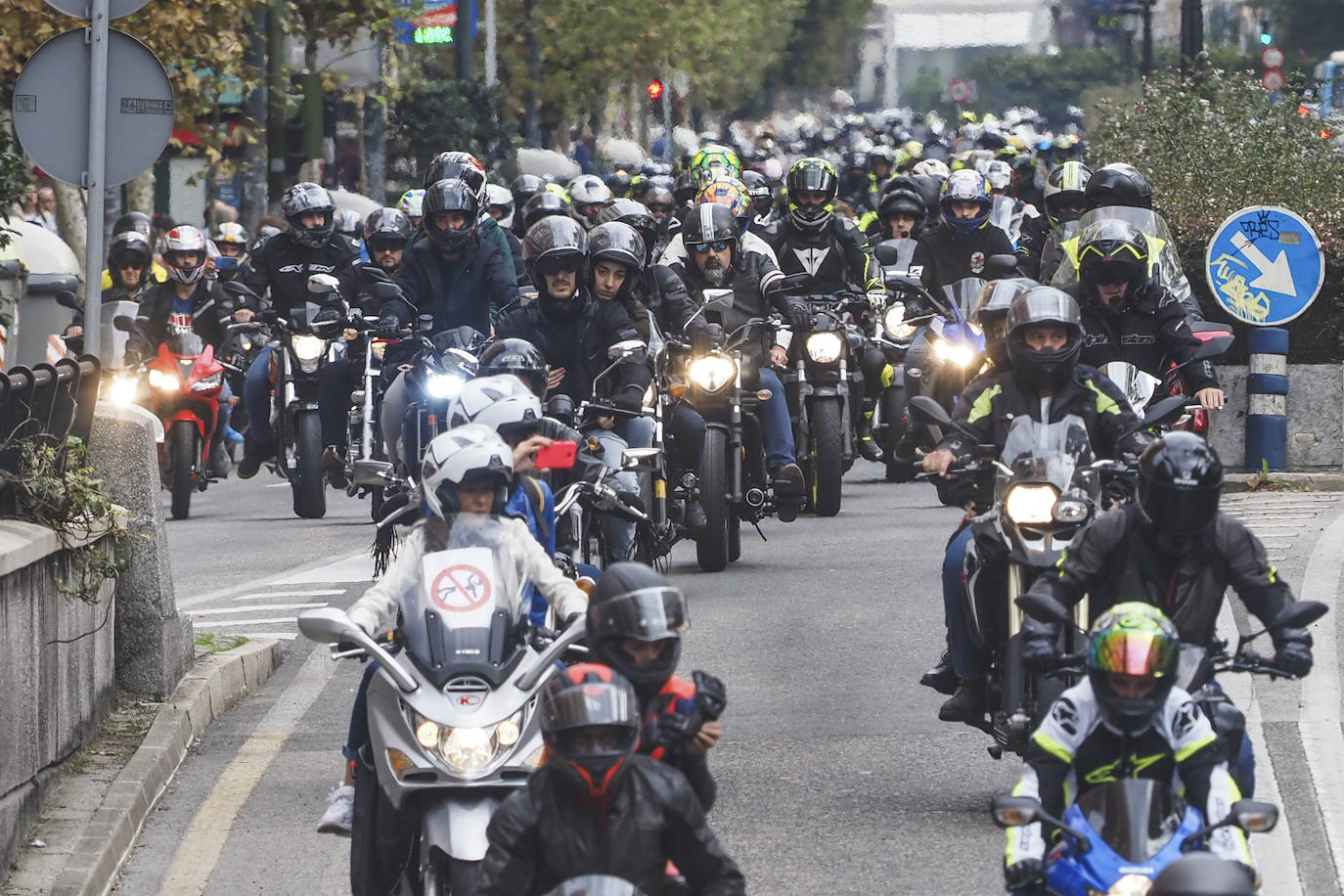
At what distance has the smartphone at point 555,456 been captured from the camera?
8617 millimetres

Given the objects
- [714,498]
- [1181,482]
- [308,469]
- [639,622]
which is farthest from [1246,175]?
[639,622]

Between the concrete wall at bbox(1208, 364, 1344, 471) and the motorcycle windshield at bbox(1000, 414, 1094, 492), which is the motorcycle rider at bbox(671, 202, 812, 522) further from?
the motorcycle windshield at bbox(1000, 414, 1094, 492)

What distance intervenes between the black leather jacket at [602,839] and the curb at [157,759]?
99.9 inches

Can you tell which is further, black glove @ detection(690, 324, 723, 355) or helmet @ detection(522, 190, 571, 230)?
helmet @ detection(522, 190, 571, 230)

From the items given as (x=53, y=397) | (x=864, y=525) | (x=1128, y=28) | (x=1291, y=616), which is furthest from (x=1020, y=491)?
(x=1128, y=28)

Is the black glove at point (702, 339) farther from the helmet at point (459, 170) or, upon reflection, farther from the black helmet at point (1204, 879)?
the black helmet at point (1204, 879)

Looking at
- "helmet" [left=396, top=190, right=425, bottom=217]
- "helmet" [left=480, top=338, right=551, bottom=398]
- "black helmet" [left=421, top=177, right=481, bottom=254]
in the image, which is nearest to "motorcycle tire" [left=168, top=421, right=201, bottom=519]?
"helmet" [left=396, top=190, right=425, bottom=217]

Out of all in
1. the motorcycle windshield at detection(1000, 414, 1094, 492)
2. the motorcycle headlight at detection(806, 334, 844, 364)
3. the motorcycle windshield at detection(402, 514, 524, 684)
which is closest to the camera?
the motorcycle windshield at detection(402, 514, 524, 684)

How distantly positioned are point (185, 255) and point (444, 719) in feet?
46.3

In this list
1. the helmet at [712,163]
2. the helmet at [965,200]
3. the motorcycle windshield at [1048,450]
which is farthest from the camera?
the helmet at [712,163]

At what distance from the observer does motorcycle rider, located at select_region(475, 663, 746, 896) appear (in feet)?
19.4

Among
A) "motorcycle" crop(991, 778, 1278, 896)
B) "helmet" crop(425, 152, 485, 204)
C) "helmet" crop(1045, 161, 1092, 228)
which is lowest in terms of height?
"motorcycle" crop(991, 778, 1278, 896)

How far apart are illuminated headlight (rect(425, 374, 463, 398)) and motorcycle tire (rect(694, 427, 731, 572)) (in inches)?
159

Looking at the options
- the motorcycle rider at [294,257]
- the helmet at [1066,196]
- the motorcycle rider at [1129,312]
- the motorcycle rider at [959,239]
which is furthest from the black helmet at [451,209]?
the motorcycle rider at [1129,312]
